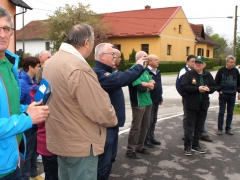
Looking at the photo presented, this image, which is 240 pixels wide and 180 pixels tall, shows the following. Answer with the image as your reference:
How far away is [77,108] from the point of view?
2.43 meters

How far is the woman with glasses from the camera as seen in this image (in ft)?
12.2

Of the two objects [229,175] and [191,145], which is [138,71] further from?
[191,145]

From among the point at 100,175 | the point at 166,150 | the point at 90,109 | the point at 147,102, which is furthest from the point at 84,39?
the point at 166,150

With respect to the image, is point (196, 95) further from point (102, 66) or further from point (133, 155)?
point (102, 66)

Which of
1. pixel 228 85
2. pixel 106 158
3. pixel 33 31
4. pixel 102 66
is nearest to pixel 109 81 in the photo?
pixel 102 66

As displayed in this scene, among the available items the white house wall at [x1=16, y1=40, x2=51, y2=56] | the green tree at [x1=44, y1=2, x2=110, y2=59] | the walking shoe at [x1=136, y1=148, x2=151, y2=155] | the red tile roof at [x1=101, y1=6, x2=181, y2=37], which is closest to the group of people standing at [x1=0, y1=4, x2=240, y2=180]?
the walking shoe at [x1=136, y1=148, x2=151, y2=155]

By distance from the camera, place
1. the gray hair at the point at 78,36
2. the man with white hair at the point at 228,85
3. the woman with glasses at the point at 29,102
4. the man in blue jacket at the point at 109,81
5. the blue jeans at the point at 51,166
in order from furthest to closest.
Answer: the man with white hair at the point at 228,85
the woman with glasses at the point at 29,102
the blue jeans at the point at 51,166
the man in blue jacket at the point at 109,81
the gray hair at the point at 78,36

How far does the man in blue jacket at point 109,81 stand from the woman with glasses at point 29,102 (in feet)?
3.42

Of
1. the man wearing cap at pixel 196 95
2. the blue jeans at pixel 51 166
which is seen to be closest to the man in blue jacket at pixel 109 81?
the blue jeans at pixel 51 166

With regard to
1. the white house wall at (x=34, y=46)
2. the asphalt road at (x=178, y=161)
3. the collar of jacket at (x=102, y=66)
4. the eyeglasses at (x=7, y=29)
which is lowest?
the asphalt road at (x=178, y=161)

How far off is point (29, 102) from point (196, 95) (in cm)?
304

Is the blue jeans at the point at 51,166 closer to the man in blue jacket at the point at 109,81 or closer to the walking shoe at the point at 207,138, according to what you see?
the man in blue jacket at the point at 109,81

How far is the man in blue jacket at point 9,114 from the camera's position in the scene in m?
1.80

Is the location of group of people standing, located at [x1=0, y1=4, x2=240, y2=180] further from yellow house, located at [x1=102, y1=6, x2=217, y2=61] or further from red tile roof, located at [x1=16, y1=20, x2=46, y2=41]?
red tile roof, located at [x1=16, y1=20, x2=46, y2=41]
